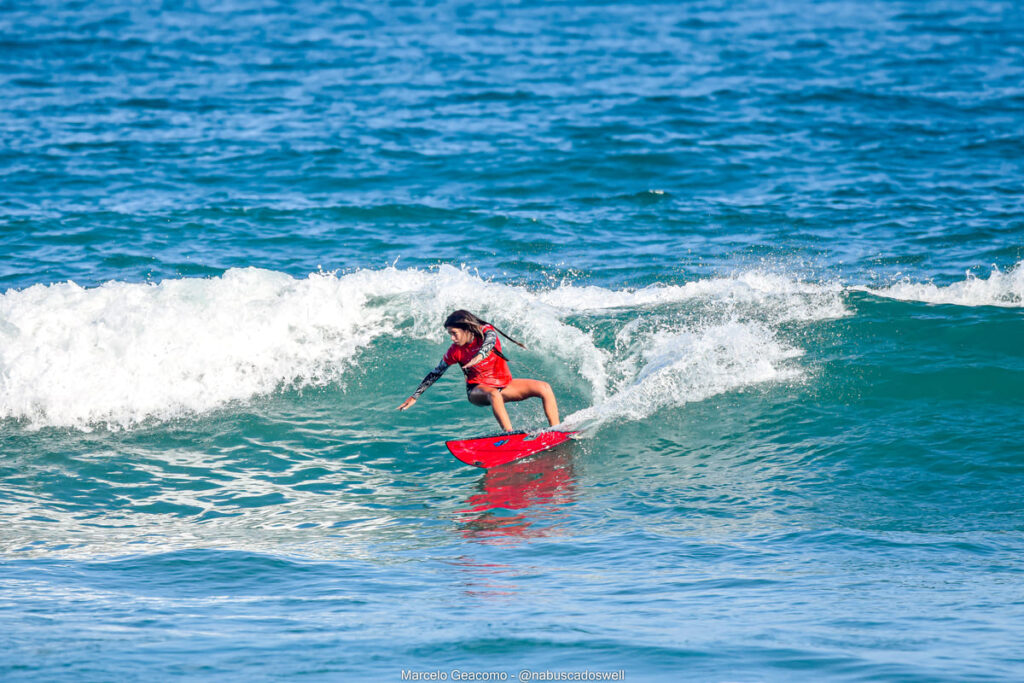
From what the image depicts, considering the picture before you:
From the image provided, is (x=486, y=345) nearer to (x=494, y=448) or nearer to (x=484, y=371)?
(x=484, y=371)

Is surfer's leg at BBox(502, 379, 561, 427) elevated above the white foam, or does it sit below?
below

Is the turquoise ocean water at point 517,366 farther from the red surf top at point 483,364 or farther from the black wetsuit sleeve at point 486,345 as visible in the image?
the black wetsuit sleeve at point 486,345

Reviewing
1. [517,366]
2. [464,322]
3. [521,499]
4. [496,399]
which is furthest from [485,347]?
[517,366]

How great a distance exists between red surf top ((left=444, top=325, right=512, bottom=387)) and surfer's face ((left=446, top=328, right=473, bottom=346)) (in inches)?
2.6

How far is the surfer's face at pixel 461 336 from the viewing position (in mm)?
8875

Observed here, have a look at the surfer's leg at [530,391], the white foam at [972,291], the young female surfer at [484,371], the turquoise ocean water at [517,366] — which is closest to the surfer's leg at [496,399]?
the young female surfer at [484,371]

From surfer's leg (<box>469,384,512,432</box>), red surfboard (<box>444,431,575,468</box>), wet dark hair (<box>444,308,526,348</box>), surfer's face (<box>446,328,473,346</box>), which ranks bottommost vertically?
red surfboard (<box>444,431,575,468</box>)

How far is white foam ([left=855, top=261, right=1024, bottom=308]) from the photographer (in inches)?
476

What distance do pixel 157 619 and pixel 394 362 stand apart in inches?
248

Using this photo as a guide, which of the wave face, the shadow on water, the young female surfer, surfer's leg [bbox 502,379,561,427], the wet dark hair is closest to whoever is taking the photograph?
the shadow on water

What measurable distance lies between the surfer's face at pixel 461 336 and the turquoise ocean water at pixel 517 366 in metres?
1.26

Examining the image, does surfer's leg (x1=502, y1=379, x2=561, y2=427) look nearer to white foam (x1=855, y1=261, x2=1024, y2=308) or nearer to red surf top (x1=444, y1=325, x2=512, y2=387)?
red surf top (x1=444, y1=325, x2=512, y2=387)

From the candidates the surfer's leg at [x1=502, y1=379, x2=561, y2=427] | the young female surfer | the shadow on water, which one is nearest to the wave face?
the surfer's leg at [x1=502, y1=379, x2=561, y2=427]

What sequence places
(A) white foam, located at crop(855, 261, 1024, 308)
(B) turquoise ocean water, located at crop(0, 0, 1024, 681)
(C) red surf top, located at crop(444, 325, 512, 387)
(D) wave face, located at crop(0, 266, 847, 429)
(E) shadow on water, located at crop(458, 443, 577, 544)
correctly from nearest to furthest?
(B) turquoise ocean water, located at crop(0, 0, 1024, 681), (E) shadow on water, located at crop(458, 443, 577, 544), (C) red surf top, located at crop(444, 325, 512, 387), (D) wave face, located at crop(0, 266, 847, 429), (A) white foam, located at crop(855, 261, 1024, 308)
